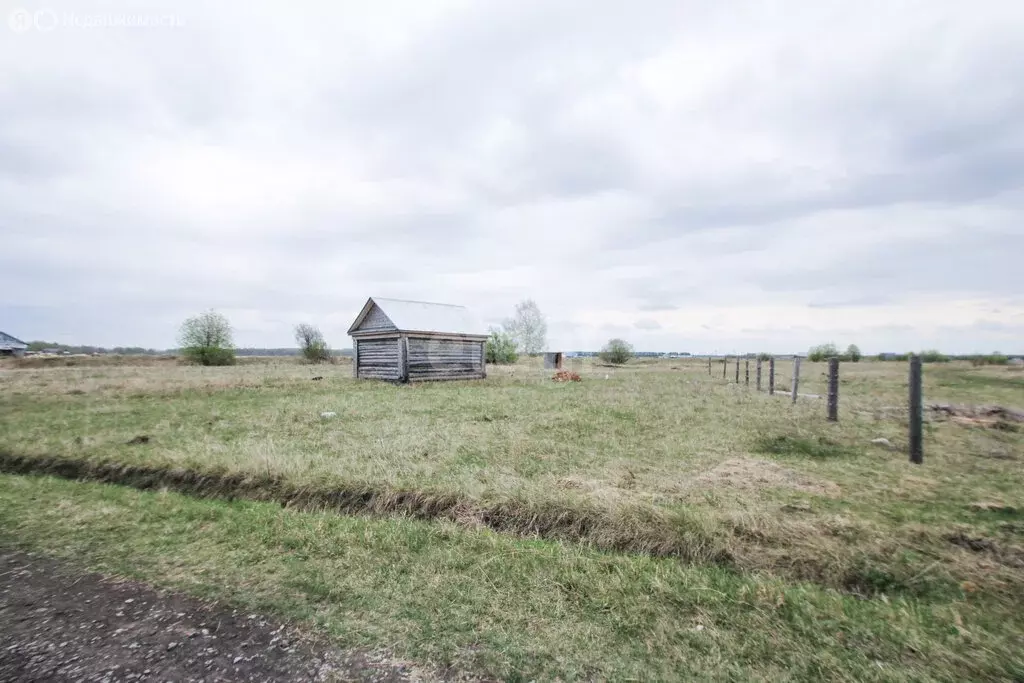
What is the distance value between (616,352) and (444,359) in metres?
45.5

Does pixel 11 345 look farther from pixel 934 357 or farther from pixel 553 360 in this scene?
pixel 934 357

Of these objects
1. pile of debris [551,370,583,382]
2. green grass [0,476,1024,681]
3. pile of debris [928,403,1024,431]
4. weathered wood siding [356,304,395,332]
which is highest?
weathered wood siding [356,304,395,332]

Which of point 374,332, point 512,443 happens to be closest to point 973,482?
point 512,443

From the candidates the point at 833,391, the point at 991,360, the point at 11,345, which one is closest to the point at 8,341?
the point at 11,345

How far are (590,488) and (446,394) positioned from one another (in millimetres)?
13586

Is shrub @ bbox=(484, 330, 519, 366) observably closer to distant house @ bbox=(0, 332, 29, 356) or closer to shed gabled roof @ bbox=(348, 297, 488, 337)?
shed gabled roof @ bbox=(348, 297, 488, 337)

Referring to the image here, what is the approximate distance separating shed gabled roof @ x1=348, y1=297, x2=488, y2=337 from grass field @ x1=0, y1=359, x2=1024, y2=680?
51.7 ft

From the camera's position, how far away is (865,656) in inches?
121

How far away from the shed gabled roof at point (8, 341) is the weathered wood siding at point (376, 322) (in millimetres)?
72210

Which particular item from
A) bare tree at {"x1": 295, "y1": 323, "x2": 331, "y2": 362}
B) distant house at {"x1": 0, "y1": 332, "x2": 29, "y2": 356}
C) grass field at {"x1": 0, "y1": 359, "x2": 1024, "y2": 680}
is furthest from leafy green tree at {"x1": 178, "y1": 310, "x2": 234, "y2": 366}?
grass field at {"x1": 0, "y1": 359, "x2": 1024, "y2": 680}

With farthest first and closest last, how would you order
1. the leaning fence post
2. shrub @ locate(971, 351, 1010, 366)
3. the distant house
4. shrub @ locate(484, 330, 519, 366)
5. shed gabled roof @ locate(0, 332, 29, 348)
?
shed gabled roof @ locate(0, 332, 29, 348)
the distant house
shrub @ locate(484, 330, 519, 366)
shrub @ locate(971, 351, 1010, 366)
the leaning fence post

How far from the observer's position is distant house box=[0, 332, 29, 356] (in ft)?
209

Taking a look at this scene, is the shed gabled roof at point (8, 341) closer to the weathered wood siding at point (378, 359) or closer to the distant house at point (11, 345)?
the distant house at point (11, 345)

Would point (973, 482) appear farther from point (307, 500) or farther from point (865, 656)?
point (307, 500)
